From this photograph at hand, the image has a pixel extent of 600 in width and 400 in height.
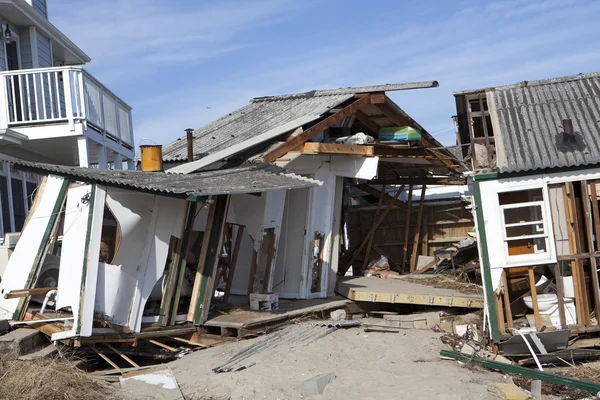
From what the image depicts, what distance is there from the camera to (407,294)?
14117mm

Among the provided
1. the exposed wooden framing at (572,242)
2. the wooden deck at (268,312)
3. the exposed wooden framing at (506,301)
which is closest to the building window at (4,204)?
the wooden deck at (268,312)

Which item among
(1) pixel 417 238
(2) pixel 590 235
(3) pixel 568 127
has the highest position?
(3) pixel 568 127

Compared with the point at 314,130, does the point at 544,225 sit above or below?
below

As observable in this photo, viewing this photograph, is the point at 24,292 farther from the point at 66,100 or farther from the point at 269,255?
the point at 66,100

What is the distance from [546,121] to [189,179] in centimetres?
611

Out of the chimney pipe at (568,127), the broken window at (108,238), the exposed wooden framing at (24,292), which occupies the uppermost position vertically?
the chimney pipe at (568,127)

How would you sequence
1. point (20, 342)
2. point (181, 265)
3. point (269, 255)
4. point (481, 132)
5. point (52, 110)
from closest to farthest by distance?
point (20, 342), point (181, 265), point (481, 132), point (269, 255), point (52, 110)

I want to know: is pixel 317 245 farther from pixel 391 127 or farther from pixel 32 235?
pixel 32 235

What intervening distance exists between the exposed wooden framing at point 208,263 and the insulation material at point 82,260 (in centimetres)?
199

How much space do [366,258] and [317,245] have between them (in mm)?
2997

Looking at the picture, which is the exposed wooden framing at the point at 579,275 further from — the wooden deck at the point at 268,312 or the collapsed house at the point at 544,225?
the wooden deck at the point at 268,312

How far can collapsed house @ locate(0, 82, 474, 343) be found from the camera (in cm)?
1039

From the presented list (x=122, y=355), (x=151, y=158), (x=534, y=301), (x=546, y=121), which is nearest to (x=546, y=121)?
(x=546, y=121)

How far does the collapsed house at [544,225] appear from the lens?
1160 cm
